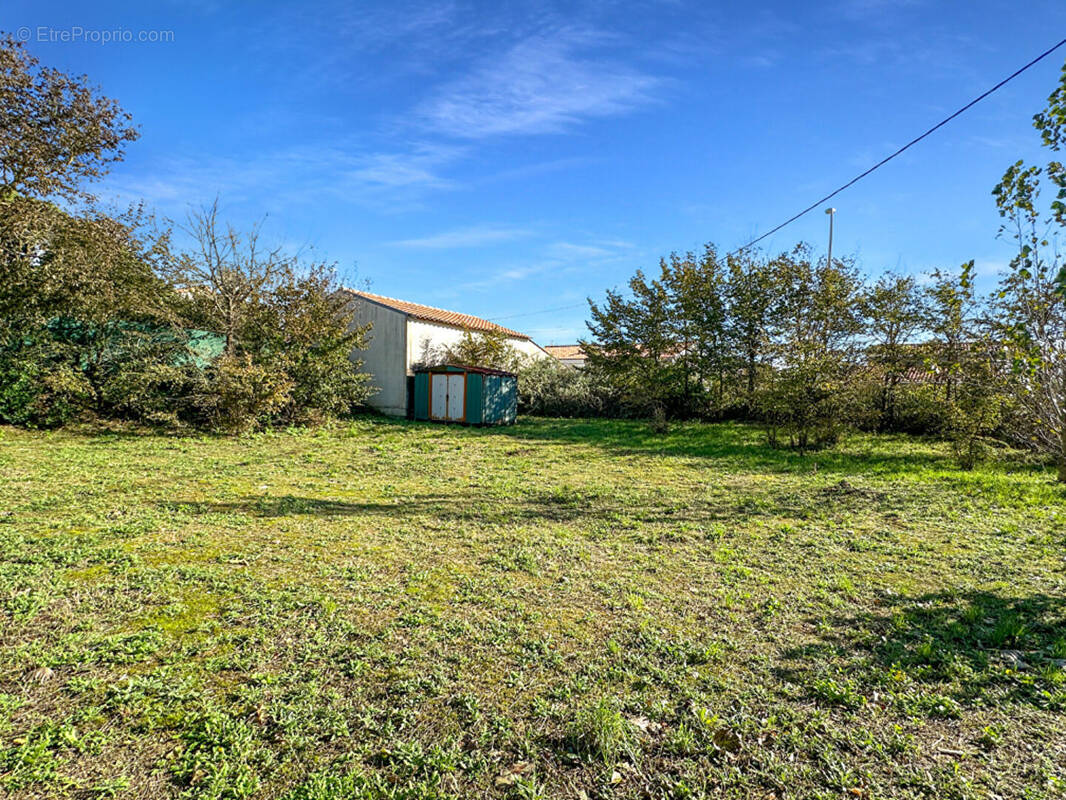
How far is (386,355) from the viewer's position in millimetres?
16484

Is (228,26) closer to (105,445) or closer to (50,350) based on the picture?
(105,445)

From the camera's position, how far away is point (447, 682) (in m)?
2.50

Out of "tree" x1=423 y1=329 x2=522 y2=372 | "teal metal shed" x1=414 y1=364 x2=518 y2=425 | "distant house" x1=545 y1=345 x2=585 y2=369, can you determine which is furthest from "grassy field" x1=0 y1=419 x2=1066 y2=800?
"distant house" x1=545 y1=345 x2=585 y2=369

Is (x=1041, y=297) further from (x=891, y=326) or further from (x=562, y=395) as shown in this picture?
(x=562, y=395)

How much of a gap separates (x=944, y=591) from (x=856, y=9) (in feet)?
25.6

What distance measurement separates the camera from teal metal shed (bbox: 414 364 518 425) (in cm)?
1536

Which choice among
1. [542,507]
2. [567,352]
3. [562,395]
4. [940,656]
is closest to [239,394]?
[542,507]

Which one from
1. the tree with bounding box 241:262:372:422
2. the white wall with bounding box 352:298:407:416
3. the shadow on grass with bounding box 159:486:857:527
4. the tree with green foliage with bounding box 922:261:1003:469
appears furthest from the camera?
the white wall with bounding box 352:298:407:416

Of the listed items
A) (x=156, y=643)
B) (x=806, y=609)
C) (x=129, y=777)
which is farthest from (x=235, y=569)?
(x=806, y=609)

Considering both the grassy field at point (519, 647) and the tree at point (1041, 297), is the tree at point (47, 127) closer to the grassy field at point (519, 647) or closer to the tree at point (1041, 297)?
the grassy field at point (519, 647)

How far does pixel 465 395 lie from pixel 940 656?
1340 cm

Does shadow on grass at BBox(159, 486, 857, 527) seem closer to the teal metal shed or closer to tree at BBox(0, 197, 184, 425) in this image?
tree at BBox(0, 197, 184, 425)

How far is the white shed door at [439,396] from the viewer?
15711 millimetres

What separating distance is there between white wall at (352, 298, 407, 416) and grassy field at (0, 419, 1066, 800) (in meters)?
10.1
